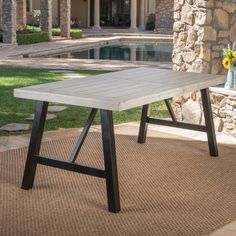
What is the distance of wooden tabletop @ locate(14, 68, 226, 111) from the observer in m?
3.76

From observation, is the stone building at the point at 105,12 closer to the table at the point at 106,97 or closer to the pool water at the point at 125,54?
the pool water at the point at 125,54

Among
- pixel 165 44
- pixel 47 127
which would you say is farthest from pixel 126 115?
pixel 165 44

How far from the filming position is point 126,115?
7.21m

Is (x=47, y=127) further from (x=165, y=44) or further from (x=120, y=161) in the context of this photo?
(x=165, y=44)

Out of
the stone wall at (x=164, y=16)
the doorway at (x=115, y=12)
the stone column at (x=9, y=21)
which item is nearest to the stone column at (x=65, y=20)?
the stone column at (x=9, y=21)

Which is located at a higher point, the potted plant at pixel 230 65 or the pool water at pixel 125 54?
the potted plant at pixel 230 65

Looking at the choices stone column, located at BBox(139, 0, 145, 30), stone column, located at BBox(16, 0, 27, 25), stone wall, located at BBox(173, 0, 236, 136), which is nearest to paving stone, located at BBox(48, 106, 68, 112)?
stone wall, located at BBox(173, 0, 236, 136)

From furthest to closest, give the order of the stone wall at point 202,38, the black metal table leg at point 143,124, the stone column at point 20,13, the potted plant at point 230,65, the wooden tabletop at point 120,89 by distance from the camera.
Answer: the stone column at point 20,13, the stone wall at point 202,38, the potted plant at point 230,65, the black metal table leg at point 143,124, the wooden tabletop at point 120,89

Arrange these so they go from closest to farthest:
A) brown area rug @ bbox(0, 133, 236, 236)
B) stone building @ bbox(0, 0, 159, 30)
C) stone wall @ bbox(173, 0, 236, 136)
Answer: brown area rug @ bbox(0, 133, 236, 236), stone wall @ bbox(173, 0, 236, 136), stone building @ bbox(0, 0, 159, 30)

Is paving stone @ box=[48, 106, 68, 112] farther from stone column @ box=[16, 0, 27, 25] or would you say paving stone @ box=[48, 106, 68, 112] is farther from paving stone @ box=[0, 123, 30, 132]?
stone column @ box=[16, 0, 27, 25]

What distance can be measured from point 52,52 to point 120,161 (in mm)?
12905

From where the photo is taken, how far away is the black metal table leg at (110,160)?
382 centimetres

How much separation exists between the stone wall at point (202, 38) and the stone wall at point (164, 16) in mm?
23192

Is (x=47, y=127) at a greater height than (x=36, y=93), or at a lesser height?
lesser
